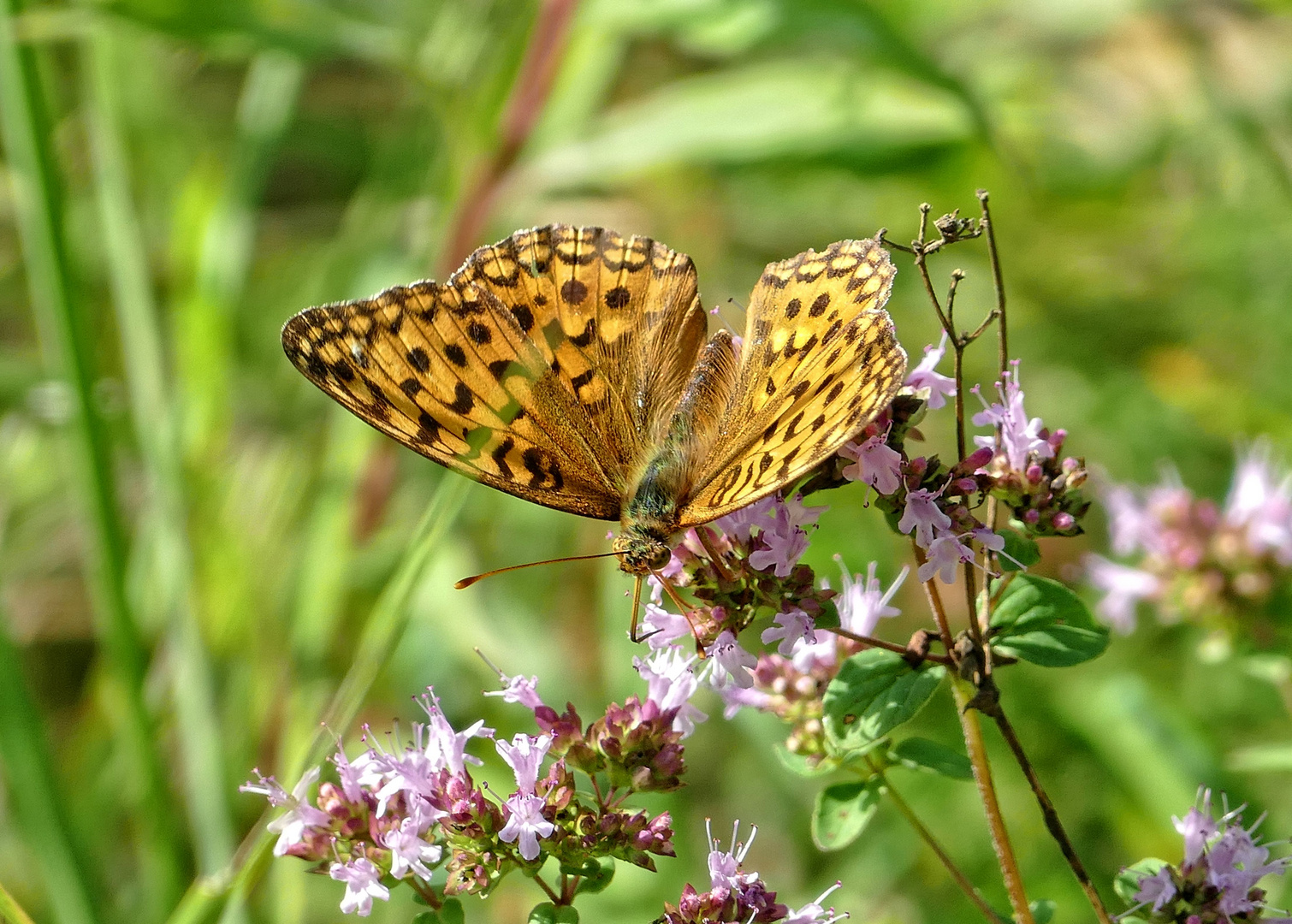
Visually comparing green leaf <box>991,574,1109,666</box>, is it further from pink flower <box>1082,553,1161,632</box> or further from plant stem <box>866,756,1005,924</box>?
pink flower <box>1082,553,1161,632</box>

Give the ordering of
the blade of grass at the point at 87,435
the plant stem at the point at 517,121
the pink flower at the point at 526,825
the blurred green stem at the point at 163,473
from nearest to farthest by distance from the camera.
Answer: the pink flower at the point at 526,825 → the blade of grass at the point at 87,435 → the blurred green stem at the point at 163,473 → the plant stem at the point at 517,121

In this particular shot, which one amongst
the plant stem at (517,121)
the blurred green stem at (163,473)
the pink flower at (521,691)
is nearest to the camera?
the pink flower at (521,691)

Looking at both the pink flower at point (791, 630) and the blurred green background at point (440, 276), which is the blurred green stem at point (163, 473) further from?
the pink flower at point (791, 630)

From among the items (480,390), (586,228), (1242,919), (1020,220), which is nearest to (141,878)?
(480,390)

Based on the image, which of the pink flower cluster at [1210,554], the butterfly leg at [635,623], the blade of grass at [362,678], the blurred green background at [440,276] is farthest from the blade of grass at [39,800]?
the pink flower cluster at [1210,554]

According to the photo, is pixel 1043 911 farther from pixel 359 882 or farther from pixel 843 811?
pixel 359 882

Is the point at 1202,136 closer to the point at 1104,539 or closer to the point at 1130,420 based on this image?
the point at 1130,420
